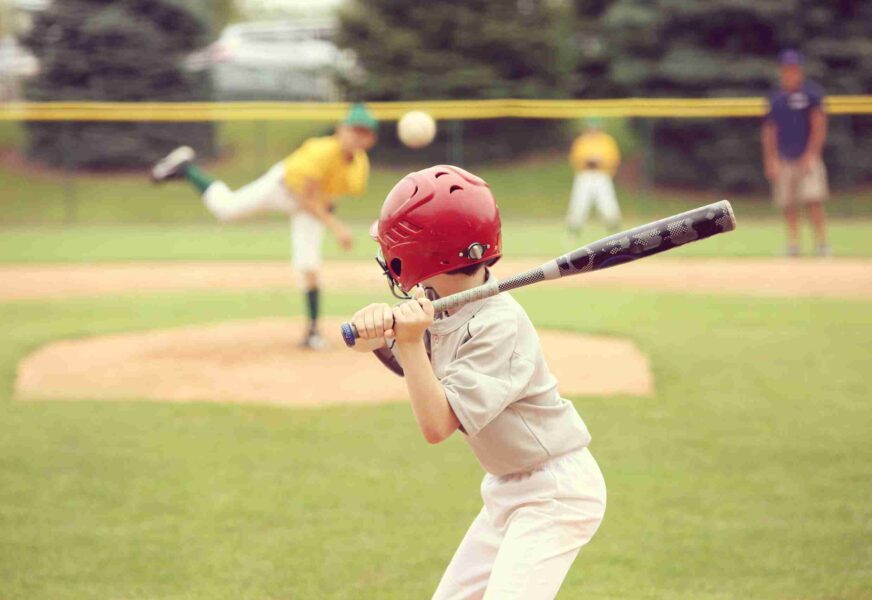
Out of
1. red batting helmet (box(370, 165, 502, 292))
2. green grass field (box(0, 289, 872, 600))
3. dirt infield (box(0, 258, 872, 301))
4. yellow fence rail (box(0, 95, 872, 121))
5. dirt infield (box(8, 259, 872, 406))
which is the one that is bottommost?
dirt infield (box(0, 258, 872, 301))

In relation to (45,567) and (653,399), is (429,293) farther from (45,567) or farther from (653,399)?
(653,399)

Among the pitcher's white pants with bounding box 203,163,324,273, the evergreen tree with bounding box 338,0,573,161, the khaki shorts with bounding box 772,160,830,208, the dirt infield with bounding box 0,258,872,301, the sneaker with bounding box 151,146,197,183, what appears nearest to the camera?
the pitcher's white pants with bounding box 203,163,324,273

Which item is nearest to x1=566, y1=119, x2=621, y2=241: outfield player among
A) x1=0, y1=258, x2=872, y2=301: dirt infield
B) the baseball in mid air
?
x1=0, y1=258, x2=872, y2=301: dirt infield

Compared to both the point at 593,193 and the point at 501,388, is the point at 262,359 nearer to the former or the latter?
the point at 501,388

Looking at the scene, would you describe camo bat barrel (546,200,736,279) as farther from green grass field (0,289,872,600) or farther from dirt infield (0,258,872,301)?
dirt infield (0,258,872,301)

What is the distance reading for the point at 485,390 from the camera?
113 inches

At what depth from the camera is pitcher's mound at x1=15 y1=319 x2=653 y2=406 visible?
7.55 metres

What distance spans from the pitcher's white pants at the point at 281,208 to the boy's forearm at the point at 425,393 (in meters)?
6.16

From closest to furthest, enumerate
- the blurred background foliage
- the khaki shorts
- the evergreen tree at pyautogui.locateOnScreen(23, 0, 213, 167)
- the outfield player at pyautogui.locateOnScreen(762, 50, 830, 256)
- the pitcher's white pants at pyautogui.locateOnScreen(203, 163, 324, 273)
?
the pitcher's white pants at pyautogui.locateOnScreen(203, 163, 324, 273), the outfield player at pyautogui.locateOnScreen(762, 50, 830, 256), the khaki shorts, the blurred background foliage, the evergreen tree at pyautogui.locateOnScreen(23, 0, 213, 167)

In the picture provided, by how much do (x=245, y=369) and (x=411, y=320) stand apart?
221 inches

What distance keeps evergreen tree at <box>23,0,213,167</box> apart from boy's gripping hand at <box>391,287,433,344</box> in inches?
941

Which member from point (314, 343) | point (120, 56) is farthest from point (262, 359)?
point (120, 56)

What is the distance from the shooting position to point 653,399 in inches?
283

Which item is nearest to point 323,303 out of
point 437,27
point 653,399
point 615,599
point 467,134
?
point 653,399
